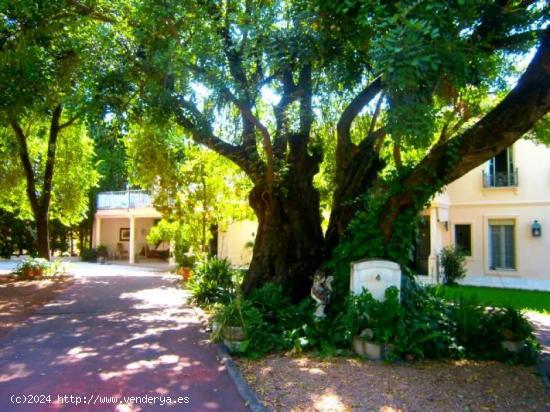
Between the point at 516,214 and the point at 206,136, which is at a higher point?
the point at 206,136

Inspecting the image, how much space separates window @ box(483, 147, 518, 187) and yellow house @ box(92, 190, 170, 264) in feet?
56.8

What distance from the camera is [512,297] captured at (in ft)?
48.8

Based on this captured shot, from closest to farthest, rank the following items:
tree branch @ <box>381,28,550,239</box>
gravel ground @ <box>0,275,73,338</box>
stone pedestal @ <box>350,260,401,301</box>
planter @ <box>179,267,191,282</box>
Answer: tree branch @ <box>381,28,550,239</box> → stone pedestal @ <box>350,260,401,301</box> → gravel ground @ <box>0,275,73,338</box> → planter @ <box>179,267,191,282</box>

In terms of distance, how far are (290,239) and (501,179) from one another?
43.0 feet

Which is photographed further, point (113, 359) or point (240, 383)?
point (113, 359)

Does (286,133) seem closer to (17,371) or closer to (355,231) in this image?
(355,231)

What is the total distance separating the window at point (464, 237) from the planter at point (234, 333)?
15175mm

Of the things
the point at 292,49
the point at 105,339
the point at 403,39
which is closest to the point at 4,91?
the point at 105,339

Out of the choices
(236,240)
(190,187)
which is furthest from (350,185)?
(236,240)

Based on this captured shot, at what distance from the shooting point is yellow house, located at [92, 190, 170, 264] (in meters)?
30.0

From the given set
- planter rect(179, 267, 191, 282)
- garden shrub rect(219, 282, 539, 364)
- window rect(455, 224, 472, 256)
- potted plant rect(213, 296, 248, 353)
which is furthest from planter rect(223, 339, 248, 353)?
window rect(455, 224, 472, 256)

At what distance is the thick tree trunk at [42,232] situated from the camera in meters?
18.6

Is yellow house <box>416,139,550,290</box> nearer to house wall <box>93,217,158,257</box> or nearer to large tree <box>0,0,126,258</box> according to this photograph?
large tree <box>0,0,126,258</box>

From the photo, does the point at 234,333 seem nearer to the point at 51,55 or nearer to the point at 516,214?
the point at 51,55
